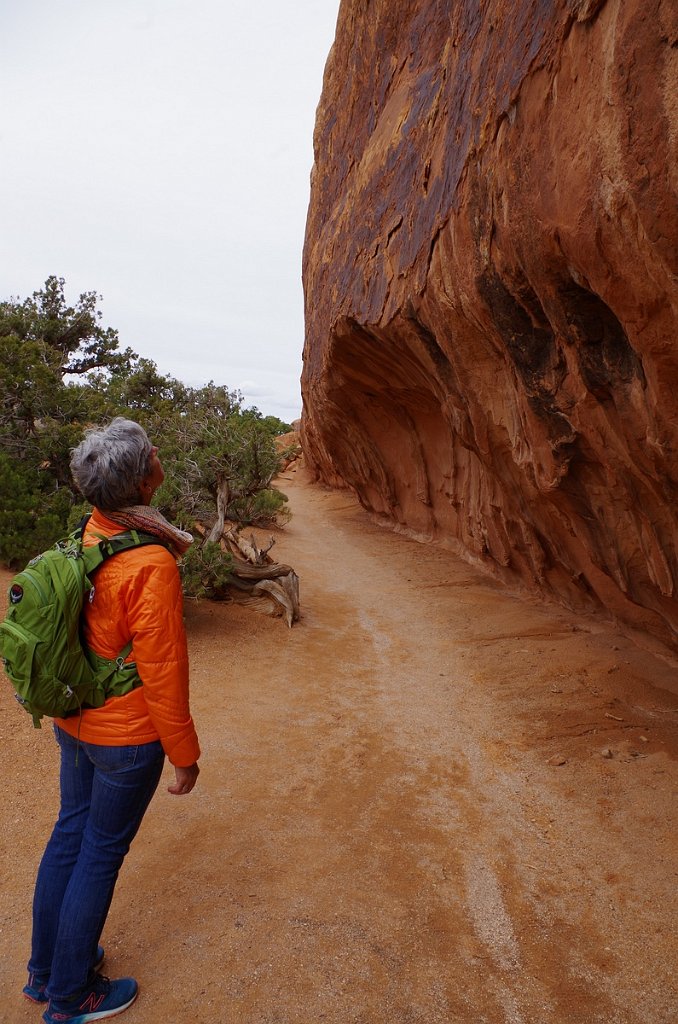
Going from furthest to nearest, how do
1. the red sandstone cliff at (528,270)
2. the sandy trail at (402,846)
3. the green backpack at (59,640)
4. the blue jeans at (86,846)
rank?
the red sandstone cliff at (528,270), the sandy trail at (402,846), the blue jeans at (86,846), the green backpack at (59,640)

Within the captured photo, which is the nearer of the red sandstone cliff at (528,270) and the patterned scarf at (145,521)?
the patterned scarf at (145,521)

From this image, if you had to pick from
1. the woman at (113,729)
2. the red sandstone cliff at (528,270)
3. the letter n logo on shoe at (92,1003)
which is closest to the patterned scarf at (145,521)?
the woman at (113,729)

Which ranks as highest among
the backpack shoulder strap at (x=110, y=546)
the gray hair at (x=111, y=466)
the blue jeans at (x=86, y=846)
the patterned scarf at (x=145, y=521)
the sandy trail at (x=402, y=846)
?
the gray hair at (x=111, y=466)

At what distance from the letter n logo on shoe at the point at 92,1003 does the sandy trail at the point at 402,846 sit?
0.41 feet

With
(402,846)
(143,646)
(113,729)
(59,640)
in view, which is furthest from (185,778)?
(402,846)

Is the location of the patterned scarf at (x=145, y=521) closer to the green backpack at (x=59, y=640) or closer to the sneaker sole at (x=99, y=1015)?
the green backpack at (x=59, y=640)

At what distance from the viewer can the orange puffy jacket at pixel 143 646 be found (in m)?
2.23

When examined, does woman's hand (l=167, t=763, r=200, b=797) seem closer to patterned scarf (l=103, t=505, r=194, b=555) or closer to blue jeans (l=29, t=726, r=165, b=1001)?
blue jeans (l=29, t=726, r=165, b=1001)

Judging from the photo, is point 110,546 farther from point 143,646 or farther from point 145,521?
point 143,646

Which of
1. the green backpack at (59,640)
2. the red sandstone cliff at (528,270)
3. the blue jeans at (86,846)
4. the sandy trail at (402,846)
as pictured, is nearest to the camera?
the green backpack at (59,640)

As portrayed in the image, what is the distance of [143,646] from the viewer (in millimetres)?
2219

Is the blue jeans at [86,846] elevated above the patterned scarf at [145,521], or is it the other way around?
the patterned scarf at [145,521]

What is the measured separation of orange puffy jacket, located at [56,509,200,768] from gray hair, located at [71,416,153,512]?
12 centimetres

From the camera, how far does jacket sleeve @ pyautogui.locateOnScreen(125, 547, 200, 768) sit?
2219 mm
